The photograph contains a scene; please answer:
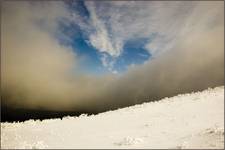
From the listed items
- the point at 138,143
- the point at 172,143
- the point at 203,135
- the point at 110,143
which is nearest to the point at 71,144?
the point at 110,143

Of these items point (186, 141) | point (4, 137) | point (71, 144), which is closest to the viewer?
point (186, 141)

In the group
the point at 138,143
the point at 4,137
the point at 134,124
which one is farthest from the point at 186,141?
the point at 4,137

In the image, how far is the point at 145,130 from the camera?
20438 mm

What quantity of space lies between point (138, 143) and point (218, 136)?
3.81m

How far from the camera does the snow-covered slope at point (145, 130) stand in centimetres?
1659

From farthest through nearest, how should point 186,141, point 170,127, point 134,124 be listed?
point 134,124
point 170,127
point 186,141

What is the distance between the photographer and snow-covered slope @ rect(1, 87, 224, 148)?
16594 millimetres

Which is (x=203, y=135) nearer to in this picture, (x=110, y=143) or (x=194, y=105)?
(x=110, y=143)

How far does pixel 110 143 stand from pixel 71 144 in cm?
196

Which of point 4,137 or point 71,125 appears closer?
point 4,137

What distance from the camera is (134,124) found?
2317 centimetres

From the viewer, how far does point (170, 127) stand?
2095 cm

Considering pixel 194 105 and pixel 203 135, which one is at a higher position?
pixel 194 105

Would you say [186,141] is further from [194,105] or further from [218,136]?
[194,105]
